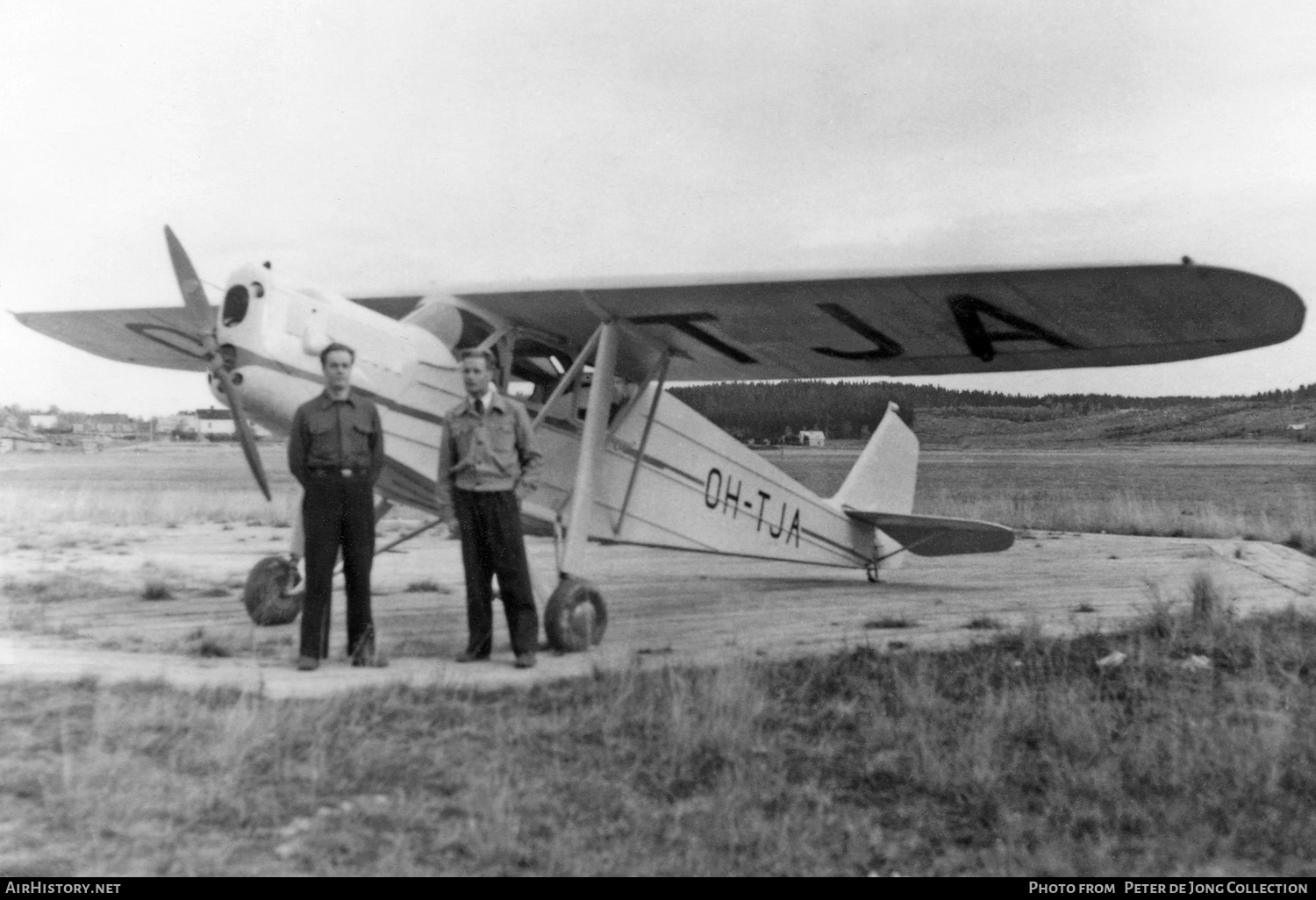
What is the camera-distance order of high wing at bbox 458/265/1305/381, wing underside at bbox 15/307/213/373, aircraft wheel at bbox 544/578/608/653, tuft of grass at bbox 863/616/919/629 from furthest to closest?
1. wing underside at bbox 15/307/213/373
2. tuft of grass at bbox 863/616/919/629
3. aircraft wheel at bbox 544/578/608/653
4. high wing at bbox 458/265/1305/381

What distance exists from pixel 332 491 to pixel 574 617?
191 centimetres

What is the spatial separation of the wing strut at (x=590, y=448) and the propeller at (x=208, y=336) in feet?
6.89

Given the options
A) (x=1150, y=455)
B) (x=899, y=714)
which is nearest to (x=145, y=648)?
(x=899, y=714)

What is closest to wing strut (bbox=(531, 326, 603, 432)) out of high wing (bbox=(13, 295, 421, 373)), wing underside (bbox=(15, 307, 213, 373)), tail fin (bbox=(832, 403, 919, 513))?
high wing (bbox=(13, 295, 421, 373))

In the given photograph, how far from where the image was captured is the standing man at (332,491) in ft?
20.6

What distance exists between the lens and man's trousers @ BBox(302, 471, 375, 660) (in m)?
6.29

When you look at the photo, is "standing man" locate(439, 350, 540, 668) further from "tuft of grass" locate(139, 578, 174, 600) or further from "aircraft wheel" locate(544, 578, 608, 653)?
"tuft of grass" locate(139, 578, 174, 600)

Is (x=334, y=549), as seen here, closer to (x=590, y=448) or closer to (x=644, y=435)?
(x=590, y=448)

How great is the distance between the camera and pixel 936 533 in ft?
42.2

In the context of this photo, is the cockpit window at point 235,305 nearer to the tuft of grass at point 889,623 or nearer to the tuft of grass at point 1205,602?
the tuft of grass at point 889,623

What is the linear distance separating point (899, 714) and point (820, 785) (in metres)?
1.15

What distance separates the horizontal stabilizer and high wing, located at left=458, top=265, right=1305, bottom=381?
338cm

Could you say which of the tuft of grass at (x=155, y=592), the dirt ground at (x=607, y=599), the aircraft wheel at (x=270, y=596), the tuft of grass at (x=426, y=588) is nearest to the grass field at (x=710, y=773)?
the dirt ground at (x=607, y=599)

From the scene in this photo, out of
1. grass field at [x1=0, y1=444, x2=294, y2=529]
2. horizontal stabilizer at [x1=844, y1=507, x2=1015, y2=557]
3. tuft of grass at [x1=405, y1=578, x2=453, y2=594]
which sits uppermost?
grass field at [x1=0, y1=444, x2=294, y2=529]
